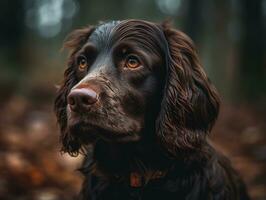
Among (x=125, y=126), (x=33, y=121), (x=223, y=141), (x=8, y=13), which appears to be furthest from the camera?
(x=8, y=13)

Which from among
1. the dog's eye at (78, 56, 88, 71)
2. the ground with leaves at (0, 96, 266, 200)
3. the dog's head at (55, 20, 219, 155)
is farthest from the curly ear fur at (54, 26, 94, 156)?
the ground with leaves at (0, 96, 266, 200)

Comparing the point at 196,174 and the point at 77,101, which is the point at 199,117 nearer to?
the point at 196,174

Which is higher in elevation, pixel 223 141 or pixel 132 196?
pixel 223 141

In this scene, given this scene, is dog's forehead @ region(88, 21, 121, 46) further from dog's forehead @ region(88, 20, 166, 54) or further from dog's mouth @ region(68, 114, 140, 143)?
dog's mouth @ region(68, 114, 140, 143)

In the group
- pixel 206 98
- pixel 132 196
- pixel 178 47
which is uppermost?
pixel 178 47

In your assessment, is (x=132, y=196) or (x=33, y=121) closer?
(x=132, y=196)

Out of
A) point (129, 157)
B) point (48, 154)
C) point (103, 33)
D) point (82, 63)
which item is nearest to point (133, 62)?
point (103, 33)

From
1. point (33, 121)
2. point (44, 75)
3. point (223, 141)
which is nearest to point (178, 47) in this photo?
point (223, 141)

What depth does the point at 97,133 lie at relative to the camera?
4203 millimetres

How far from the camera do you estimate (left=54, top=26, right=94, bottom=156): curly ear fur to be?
194 inches

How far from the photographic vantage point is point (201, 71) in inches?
183

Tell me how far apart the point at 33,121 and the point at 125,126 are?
643cm

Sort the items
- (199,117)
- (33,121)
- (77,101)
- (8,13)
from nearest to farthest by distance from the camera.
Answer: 1. (77,101)
2. (199,117)
3. (33,121)
4. (8,13)

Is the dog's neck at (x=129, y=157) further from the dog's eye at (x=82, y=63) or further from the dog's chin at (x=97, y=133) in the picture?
the dog's eye at (x=82, y=63)
